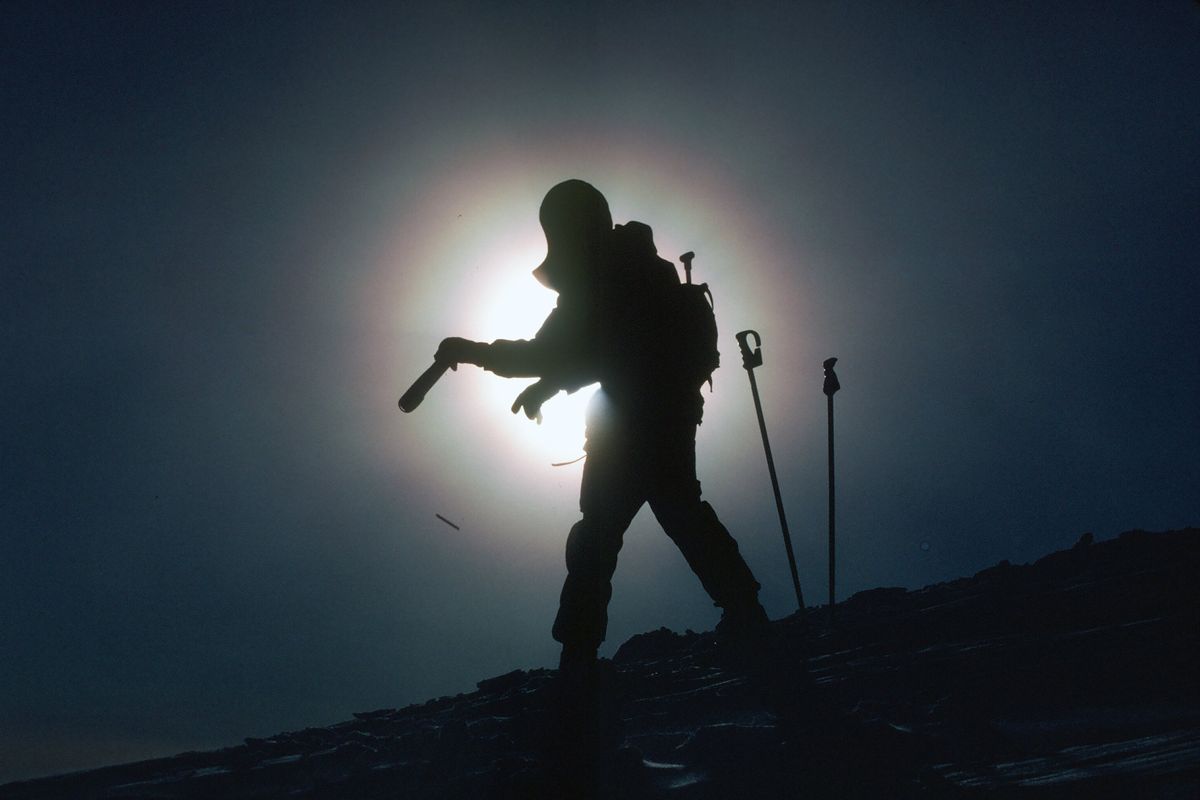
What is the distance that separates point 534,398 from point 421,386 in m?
0.56

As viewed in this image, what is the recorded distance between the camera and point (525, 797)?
86.1 inches

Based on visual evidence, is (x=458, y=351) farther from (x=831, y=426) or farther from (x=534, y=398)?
(x=831, y=426)

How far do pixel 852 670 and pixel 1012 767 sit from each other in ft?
4.29

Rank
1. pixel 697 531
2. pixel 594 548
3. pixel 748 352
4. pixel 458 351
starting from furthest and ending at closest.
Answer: pixel 748 352 → pixel 458 351 → pixel 697 531 → pixel 594 548

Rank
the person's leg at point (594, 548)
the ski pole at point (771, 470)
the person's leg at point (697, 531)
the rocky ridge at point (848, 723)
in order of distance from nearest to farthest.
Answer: the rocky ridge at point (848, 723)
the person's leg at point (594, 548)
the person's leg at point (697, 531)
the ski pole at point (771, 470)

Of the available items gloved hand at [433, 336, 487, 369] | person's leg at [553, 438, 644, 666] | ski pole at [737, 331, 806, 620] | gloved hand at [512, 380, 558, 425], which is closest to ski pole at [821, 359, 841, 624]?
ski pole at [737, 331, 806, 620]

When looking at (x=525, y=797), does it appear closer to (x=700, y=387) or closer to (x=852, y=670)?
(x=852, y=670)

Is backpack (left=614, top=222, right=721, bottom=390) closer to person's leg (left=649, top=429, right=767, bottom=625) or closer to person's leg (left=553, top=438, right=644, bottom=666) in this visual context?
person's leg (left=649, top=429, right=767, bottom=625)

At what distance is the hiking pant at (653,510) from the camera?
3389 mm

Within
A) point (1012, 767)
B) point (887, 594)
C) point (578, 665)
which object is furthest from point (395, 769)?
point (887, 594)

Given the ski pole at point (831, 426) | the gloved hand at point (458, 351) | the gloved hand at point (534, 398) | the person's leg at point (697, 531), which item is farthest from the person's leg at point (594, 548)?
the ski pole at point (831, 426)

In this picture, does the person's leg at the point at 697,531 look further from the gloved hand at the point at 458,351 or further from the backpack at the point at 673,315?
the gloved hand at the point at 458,351

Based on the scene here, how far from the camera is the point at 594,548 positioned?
133 inches

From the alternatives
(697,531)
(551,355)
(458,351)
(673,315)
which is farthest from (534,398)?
(697,531)
